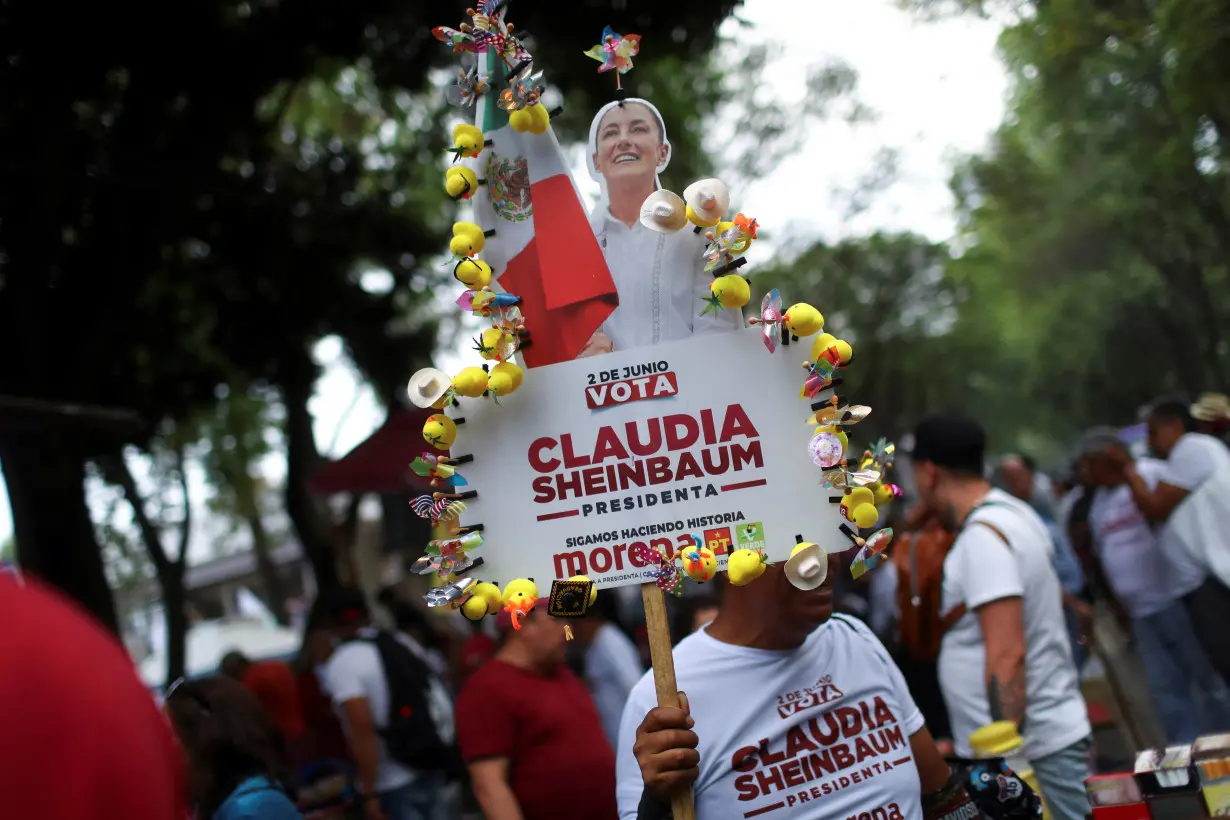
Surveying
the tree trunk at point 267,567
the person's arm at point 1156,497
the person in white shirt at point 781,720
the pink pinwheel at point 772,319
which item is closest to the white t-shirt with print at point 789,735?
the person in white shirt at point 781,720

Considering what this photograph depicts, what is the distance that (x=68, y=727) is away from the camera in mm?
1127

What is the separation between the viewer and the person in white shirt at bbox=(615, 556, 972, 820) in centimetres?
250

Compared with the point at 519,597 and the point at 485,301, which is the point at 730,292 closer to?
the point at 485,301

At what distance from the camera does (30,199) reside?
26.2 ft

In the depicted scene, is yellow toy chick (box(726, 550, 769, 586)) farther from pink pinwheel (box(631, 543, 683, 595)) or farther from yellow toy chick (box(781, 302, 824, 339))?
yellow toy chick (box(781, 302, 824, 339))

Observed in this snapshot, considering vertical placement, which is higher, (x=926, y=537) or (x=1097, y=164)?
(x=1097, y=164)

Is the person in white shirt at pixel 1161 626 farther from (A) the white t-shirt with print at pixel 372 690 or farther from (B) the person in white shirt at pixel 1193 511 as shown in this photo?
(A) the white t-shirt with print at pixel 372 690

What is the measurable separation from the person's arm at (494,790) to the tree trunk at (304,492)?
35.5 ft

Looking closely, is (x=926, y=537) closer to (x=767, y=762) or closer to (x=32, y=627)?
(x=767, y=762)

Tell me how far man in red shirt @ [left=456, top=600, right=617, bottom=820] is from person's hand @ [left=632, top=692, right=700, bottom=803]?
149 cm

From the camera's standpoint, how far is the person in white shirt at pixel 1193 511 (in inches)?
224

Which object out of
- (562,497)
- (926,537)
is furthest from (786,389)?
(926,537)

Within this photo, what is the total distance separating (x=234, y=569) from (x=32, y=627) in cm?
5798

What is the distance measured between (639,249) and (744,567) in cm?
83
